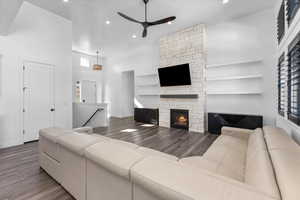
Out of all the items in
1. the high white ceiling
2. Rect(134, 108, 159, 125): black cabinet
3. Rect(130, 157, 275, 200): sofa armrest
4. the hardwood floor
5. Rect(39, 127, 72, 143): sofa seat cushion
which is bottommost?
the hardwood floor

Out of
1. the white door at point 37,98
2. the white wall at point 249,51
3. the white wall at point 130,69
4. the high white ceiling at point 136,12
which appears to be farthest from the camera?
the white wall at point 130,69

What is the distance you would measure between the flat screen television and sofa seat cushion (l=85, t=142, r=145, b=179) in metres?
4.30

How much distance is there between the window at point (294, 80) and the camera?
6.23 ft

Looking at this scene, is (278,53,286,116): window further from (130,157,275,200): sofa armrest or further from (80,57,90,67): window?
(80,57,90,67): window

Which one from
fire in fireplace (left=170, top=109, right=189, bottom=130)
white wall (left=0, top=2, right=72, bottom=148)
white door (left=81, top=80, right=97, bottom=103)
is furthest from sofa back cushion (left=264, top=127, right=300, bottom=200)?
white door (left=81, top=80, right=97, bottom=103)

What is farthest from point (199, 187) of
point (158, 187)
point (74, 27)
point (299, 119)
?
point (74, 27)

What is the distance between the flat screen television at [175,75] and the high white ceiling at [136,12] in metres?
1.49

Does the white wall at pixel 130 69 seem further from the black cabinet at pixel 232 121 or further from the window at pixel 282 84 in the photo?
the window at pixel 282 84

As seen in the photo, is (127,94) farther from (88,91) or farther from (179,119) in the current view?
(179,119)

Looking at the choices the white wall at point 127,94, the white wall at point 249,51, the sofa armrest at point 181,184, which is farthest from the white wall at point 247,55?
the white wall at point 127,94

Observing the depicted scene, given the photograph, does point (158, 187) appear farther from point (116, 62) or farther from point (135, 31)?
point (116, 62)

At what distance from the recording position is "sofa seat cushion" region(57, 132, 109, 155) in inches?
58.8

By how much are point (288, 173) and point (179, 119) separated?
15.4ft

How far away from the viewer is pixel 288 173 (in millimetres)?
844
